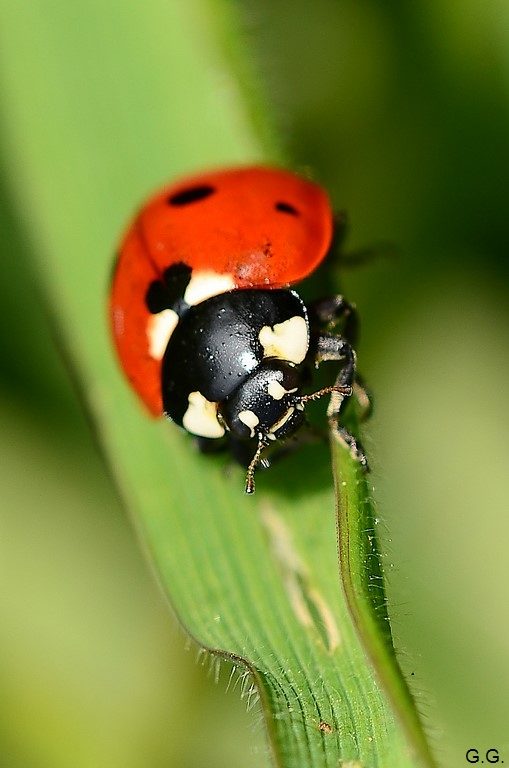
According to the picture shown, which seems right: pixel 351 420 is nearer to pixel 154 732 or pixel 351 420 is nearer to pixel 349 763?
pixel 349 763

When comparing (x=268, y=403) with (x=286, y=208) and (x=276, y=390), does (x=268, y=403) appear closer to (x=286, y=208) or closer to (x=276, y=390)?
(x=276, y=390)

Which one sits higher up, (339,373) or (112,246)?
(112,246)

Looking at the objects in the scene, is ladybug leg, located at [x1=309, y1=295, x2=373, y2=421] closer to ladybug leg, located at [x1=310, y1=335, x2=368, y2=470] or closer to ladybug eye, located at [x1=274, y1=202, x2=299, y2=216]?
ladybug leg, located at [x1=310, y1=335, x2=368, y2=470]

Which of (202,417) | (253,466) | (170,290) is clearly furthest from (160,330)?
(253,466)

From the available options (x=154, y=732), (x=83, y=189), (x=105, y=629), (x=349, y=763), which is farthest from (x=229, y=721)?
(x=83, y=189)

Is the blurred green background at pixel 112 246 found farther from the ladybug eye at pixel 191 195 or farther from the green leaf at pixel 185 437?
the ladybug eye at pixel 191 195
